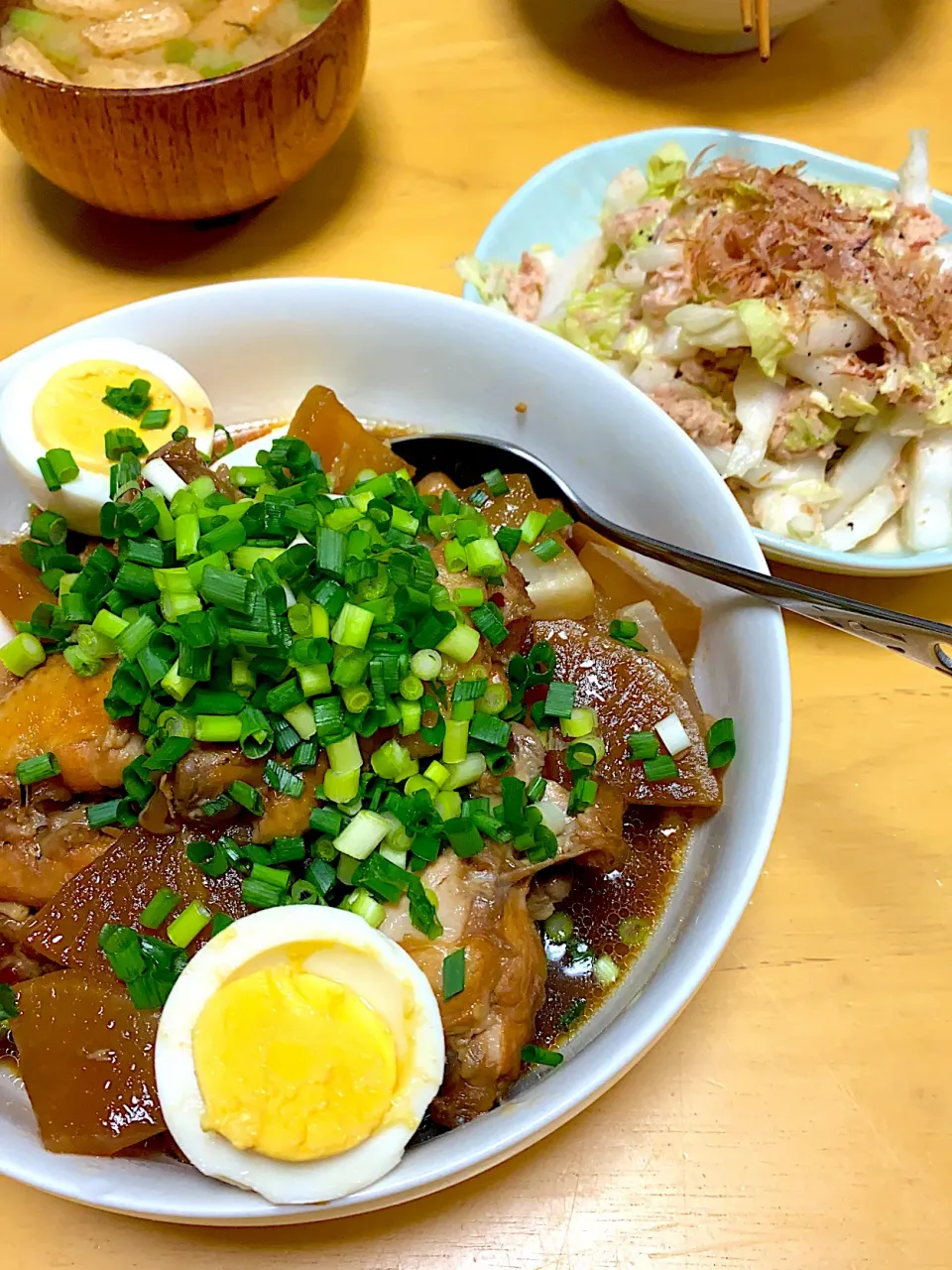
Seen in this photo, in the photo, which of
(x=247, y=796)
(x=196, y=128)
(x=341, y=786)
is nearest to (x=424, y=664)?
(x=341, y=786)

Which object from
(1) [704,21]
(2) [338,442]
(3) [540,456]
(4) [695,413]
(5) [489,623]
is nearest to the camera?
(5) [489,623]

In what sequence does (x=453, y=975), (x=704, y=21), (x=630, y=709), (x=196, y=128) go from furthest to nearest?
(x=704, y=21), (x=196, y=128), (x=630, y=709), (x=453, y=975)

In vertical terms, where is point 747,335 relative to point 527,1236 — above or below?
above

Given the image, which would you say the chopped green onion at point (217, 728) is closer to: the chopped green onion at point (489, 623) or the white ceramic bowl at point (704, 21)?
the chopped green onion at point (489, 623)

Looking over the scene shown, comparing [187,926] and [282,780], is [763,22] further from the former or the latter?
[187,926]

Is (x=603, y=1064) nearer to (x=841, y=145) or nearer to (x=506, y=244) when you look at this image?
(x=506, y=244)

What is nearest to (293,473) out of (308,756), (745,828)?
(308,756)
